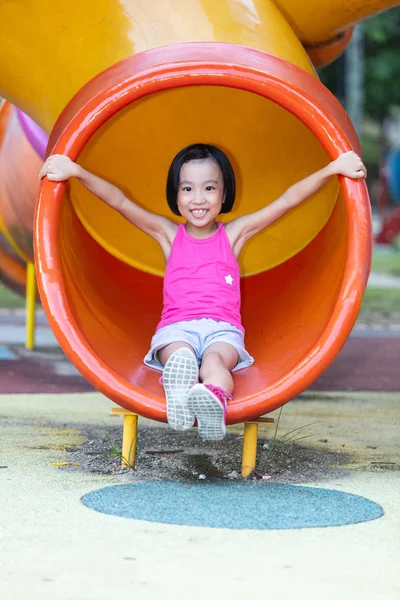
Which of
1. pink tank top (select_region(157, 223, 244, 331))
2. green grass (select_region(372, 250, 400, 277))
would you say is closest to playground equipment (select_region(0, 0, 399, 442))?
pink tank top (select_region(157, 223, 244, 331))

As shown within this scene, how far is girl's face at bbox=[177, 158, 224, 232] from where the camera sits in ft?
12.8

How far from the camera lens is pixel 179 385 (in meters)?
3.25

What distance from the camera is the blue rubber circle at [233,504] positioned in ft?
9.44

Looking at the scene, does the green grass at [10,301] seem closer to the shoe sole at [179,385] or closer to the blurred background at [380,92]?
the blurred background at [380,92]

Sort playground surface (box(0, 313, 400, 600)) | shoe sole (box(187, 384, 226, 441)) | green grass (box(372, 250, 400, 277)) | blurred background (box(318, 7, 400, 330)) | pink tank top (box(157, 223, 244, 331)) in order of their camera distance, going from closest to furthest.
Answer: playground surface (box(0, 313, 400, 600)) → shoe sole (box(187, 384, 226, 441)) → pink tank top (box(157, 223, 244, 331)) → green grass (box(372, 250, 400, 277)) → blurred background (box(318, 7, 400, 330))

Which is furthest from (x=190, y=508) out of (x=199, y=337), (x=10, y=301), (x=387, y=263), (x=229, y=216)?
(x=387, y=263)

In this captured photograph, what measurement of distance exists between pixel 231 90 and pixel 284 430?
4.82 ft

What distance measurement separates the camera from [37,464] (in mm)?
3555

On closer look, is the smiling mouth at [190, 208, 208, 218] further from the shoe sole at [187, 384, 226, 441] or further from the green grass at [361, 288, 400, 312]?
the green grass at [361, 288, 400, 312]

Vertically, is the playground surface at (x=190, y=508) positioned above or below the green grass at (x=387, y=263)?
below

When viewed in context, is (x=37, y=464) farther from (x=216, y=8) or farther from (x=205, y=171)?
(x=216, y=8)

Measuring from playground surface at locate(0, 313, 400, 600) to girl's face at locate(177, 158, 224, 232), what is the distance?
2.87ft

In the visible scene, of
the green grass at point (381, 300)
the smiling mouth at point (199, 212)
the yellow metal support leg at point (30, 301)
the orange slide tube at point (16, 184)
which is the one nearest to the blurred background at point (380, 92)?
the green grass at point (381, 300)

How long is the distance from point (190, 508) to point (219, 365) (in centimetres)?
61
